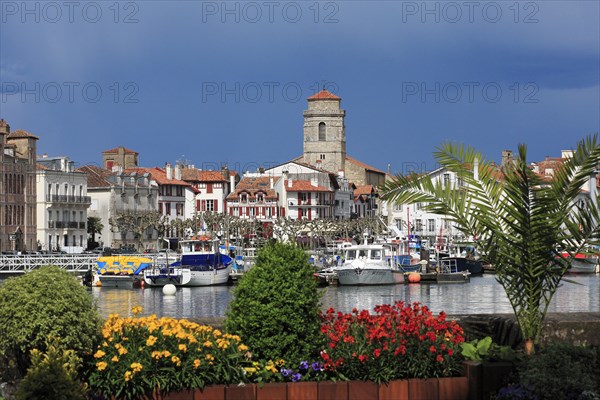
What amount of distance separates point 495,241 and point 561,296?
59719mm

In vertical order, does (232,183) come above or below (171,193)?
above

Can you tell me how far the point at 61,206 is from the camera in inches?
4719

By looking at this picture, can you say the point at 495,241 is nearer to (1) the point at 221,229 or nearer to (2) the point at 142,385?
(2) the point at 142,385

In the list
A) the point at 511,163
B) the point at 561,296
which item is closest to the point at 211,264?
the point at 561,296

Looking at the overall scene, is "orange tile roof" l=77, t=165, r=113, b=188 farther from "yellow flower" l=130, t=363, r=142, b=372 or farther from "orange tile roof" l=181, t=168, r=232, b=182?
"yellow flower" l=130, t=363, r=142, b=372

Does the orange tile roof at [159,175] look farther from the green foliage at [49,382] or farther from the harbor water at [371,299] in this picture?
the green foliage at [49,382]

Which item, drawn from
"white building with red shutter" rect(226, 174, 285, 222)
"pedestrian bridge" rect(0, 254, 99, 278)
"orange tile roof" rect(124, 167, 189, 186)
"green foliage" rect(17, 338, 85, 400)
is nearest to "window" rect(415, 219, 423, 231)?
"white building with red shutter" rect(226, 174, 285, 222)

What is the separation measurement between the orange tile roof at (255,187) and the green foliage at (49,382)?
448 feet

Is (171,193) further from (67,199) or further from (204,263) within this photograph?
(204,263)

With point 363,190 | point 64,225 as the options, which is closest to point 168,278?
point 64,225

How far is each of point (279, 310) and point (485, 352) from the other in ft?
7.06

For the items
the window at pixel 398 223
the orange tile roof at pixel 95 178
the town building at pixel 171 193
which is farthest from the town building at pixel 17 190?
the window at pixel 398 223

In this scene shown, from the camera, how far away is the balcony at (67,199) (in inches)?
4668

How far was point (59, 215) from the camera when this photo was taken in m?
120
